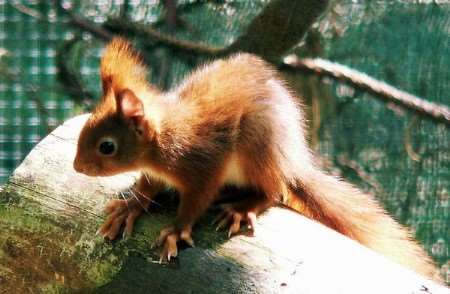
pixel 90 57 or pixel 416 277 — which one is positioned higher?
pixel 416 277

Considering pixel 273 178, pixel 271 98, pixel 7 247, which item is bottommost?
pixel 7 247

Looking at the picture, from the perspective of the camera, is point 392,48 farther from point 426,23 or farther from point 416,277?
point 416,277

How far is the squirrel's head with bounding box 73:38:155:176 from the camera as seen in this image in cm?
150

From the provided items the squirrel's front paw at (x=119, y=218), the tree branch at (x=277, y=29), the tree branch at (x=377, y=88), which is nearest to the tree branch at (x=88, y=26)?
the tree branch at (x=277, y=29)

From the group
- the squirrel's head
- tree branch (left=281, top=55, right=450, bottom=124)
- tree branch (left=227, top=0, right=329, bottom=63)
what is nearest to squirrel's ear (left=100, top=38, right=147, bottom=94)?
the squirrel's head

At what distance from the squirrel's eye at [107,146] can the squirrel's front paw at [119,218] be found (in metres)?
0.12

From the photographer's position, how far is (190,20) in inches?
112

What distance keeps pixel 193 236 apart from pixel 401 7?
1.63 metres

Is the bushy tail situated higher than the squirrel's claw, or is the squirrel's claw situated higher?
the squirrel's claw

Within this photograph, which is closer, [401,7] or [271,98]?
[271,98]

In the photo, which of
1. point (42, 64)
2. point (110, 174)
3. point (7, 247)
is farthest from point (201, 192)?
point (42, 64)

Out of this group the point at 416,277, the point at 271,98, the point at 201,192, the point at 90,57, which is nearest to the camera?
the point at 416,277

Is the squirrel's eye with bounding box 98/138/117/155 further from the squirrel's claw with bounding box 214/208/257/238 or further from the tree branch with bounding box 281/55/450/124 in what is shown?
the tree branch with bounding box 281/55/450/124

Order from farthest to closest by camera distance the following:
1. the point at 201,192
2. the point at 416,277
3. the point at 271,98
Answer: the point at 271,98, the point at 201,192, the point at 416,277
